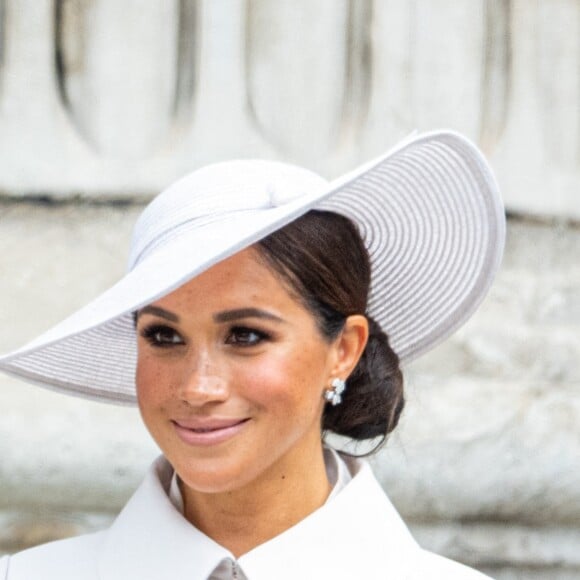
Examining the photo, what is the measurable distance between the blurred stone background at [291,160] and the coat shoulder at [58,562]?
40 centimetres

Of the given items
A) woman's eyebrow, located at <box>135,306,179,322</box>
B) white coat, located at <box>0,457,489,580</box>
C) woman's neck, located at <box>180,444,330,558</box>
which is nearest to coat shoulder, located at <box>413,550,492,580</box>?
white coat, located at <box>0,457,489,580</box>

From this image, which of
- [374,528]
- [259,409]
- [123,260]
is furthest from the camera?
[123,260]

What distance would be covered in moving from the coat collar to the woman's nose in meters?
0.17

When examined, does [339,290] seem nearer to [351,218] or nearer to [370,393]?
[351,218]

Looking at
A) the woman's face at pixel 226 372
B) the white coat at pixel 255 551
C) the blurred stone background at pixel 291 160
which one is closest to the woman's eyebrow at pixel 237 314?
the woman's face at pixel 226 372

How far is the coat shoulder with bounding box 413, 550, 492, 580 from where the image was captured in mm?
1704

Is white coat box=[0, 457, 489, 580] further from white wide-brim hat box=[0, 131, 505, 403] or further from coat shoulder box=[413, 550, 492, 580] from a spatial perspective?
white wide-brim hat box=[0, 131, 505, 403]

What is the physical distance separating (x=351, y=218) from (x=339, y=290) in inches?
3.0

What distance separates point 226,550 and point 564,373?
83cm

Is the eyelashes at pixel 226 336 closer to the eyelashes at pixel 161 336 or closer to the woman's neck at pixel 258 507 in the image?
the eyelashes at pixel 161 336

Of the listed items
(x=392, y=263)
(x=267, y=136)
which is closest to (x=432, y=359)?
(x=267, y=136)

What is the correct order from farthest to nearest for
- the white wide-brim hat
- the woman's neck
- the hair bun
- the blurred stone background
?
1. the blurred stone background
2. the hair bun
3. the woman's neck
4. the white wide-brim hat

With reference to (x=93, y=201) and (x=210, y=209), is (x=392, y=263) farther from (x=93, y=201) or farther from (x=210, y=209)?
(x=93, y=201)

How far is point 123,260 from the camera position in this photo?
7.33ft
